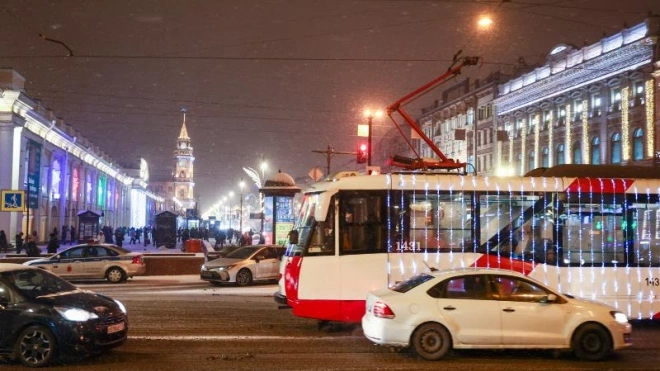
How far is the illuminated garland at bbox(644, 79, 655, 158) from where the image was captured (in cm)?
4834

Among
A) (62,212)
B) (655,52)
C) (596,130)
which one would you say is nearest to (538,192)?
(655,52)

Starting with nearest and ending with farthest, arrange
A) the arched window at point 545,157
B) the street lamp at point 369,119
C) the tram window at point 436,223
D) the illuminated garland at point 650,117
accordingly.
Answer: the tram window at point 436,223 < the street lamp at point 369,119 < the illuminated garland at point 650,117 < the arched window at point 545,157

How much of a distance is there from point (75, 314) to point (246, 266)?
13.8 meters

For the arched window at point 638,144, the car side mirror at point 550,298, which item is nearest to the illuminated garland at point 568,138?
the arched window at point 638,144

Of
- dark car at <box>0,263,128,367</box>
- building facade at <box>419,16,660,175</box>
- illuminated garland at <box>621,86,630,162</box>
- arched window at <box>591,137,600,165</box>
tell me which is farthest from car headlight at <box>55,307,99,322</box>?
arched window at <box>591,137,600,165</box>

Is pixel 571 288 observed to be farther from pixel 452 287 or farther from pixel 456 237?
pixel 452 287

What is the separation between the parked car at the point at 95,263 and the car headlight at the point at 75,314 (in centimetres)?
1552

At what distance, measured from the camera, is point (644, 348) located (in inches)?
456

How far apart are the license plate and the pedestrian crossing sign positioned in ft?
77.1

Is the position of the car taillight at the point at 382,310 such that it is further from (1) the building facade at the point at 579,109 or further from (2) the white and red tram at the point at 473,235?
(1) the building facade at the point at 579,109

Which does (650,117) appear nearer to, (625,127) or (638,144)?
(638,144)

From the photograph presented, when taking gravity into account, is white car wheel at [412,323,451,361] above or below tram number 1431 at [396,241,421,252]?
below

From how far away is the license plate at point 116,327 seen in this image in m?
9.77

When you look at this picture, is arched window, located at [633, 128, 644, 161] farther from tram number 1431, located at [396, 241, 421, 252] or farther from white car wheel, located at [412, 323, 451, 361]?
white car wheel, located at [412, 323, 451, 361]
